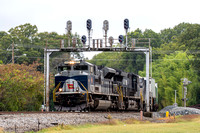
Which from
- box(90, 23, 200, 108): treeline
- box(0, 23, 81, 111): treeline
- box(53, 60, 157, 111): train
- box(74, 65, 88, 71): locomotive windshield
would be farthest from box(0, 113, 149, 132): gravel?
box(90, 23, 200, 108): treeline

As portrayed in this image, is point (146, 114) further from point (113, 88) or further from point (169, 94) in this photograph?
point (169, 94)

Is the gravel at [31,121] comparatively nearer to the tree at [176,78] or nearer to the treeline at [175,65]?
the treeline at [175,65]

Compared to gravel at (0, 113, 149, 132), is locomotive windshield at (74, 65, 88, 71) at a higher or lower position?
higher

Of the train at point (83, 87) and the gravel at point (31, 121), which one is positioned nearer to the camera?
the gravel at point (31, 121)

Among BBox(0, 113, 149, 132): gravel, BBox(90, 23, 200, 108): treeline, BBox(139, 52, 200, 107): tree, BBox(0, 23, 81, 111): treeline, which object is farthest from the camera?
BBox(139, 52, 200, 107): tree

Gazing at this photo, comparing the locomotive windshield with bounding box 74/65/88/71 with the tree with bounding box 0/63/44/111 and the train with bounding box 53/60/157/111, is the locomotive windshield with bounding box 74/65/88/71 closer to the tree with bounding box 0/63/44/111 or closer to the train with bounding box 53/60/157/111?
the train with bounding box 53/60/157/111

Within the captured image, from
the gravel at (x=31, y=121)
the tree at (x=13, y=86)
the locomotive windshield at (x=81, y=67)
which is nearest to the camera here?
the gravel at (x=31, y=121)

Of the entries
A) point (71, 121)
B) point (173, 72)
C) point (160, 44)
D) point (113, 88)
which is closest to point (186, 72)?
point (173, 72)

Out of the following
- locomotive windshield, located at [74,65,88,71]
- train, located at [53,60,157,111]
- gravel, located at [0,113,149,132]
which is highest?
locomotive windshield, located at [74,65,88,71]

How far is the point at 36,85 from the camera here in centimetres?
3506

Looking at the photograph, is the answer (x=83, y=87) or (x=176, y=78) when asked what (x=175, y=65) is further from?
(x=83, y=87)

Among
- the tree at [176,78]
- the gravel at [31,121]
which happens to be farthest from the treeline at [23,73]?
the tree at [176,78]

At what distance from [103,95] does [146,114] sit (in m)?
3.63

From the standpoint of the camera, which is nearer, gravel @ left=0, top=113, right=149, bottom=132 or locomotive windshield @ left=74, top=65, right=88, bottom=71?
gravel @ left=0, top=113, right=149, bottom=132
